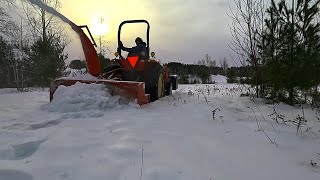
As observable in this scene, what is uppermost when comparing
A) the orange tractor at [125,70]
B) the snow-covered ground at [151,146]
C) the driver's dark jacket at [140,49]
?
the driver's dark jacket at [140,49]

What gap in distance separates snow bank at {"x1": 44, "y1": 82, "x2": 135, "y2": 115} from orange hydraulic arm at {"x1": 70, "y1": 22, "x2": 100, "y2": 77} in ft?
4.03

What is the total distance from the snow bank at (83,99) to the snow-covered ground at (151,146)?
0.06 meters

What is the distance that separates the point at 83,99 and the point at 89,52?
6.12 feet

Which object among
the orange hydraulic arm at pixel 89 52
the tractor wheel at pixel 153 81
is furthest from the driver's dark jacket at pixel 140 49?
the orange hydraulic arm at pixel 89 52

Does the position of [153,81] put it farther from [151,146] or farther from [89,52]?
[151,146]

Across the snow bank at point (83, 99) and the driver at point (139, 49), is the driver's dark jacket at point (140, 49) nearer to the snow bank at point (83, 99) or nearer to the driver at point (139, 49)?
the driver at point (139, 49)

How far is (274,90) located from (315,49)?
4.16 feet

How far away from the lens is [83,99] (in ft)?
19.6

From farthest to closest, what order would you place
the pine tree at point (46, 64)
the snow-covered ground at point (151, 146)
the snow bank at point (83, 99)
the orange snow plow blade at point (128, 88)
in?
the pine tree at point (46, 64) < the orange snow plow blade at point (128, 88) < the snow bank at point (83, 99) < the snow-covered ground at point (151, 146)

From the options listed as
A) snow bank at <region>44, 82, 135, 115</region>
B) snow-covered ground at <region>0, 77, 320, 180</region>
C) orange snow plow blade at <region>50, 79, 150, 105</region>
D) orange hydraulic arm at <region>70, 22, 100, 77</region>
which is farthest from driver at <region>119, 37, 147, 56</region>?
snow-covered ground at <region>0, 77, 320, 180</region>

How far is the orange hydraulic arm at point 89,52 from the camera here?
7.24 m

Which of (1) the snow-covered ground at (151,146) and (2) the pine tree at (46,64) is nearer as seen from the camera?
(1) the snow-covered ground at (151,146)

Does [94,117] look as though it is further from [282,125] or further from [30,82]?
[30,82]

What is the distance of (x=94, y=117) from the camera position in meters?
5.22
